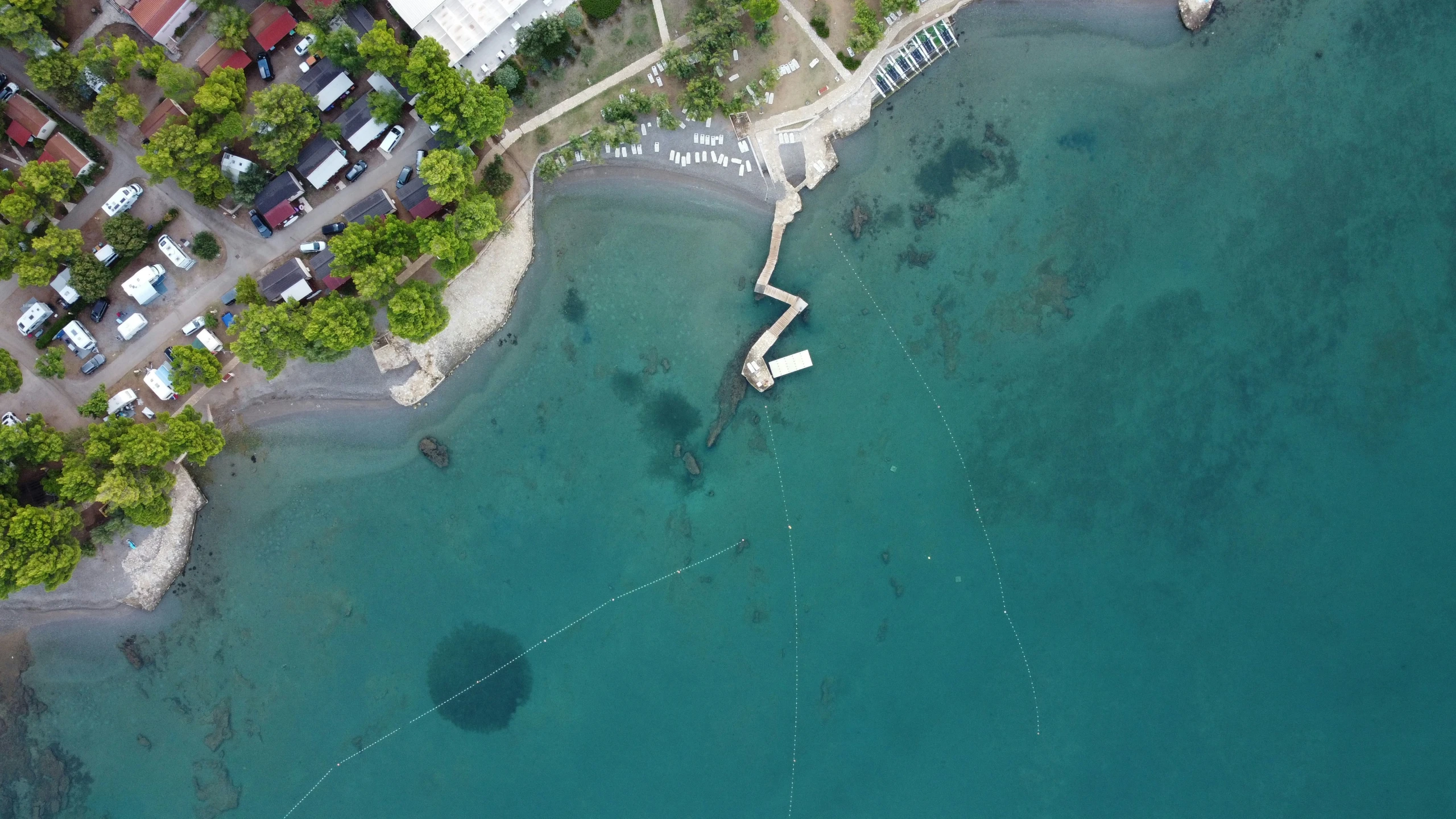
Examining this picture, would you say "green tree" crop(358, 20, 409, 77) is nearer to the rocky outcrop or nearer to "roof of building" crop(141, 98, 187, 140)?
"roof of building" crop(141, 98, 187, 140)

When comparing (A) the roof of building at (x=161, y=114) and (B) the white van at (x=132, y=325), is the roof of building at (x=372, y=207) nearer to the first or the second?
(A) the roof of building at (x=161, y=114)

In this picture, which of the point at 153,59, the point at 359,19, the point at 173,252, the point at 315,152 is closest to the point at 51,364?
the point at 173,252

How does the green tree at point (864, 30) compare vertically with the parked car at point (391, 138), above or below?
below

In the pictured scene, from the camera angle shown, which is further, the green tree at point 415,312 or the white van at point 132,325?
the white van at point 132,325

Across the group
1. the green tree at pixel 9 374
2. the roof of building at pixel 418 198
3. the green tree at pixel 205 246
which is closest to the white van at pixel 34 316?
the green tree at pixel 9 374

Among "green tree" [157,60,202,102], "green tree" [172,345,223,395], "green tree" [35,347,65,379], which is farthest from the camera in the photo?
"green tree" [172,345,223,395]

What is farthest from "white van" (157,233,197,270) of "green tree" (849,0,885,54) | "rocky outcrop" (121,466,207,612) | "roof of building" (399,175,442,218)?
"green tree" (849,0,885,54)
